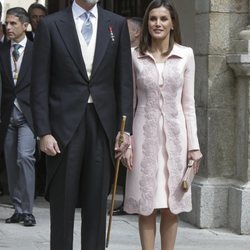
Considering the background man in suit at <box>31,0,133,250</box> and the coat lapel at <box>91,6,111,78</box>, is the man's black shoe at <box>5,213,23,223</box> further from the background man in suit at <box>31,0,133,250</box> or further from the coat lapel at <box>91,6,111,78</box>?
the coat lapel at <box>91,6,111,78</box>

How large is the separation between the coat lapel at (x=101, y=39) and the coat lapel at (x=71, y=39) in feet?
0.29

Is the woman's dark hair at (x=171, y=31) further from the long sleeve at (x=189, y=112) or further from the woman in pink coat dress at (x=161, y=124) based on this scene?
the long sleeve at (x=189, y=112)

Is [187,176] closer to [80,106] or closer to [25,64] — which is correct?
[80,106]

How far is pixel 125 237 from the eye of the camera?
853cm

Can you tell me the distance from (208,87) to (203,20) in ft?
2.07

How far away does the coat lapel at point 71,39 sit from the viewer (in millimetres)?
5953

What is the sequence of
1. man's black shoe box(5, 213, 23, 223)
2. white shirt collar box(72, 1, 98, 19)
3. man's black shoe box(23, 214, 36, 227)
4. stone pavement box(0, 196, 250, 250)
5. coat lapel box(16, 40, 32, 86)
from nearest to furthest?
white shirt collar box(72, 1, 98, 19) → stone pavement box(0, 196, 250, 250) → man's black shoe box(23, 214, 36, 227) → man's black shoe box(5, 213, 23, 223) → coat lapel box(16, 40, 32, 86)

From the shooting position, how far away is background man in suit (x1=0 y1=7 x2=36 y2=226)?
9248 mm

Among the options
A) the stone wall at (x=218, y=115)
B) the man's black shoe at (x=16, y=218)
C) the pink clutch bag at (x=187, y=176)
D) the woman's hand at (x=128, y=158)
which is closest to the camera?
the woman's hand at (x=128, y=158)

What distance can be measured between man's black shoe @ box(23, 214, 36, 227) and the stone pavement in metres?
0.05

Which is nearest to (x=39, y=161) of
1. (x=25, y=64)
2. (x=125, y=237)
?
(x=25, y=64)

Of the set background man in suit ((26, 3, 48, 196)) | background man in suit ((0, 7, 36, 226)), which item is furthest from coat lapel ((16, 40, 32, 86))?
background man in suit ((26, 3, 48, 196))

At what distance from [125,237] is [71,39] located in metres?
2.97

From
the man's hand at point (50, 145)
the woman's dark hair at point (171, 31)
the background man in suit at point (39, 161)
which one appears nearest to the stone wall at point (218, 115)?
the woman's dark hair at point (171, 31)
